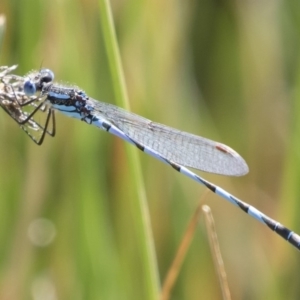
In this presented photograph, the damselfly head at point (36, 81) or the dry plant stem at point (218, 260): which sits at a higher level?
the damselfly head at point (36, 81)

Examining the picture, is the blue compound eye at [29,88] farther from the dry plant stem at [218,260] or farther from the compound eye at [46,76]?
the dry plant stem at [218,260]

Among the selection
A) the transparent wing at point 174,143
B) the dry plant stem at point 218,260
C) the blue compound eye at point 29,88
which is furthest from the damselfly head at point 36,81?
the dry plant stem at point 218,260

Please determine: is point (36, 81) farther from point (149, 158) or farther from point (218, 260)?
point (218, 260)

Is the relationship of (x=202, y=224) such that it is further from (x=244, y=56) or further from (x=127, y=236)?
(x=244, y=56)

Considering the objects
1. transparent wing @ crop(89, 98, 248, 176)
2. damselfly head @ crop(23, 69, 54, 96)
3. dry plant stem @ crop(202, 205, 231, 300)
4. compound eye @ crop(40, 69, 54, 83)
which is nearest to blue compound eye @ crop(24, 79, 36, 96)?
damselfly head @ crop(23, 69, 54, 96)

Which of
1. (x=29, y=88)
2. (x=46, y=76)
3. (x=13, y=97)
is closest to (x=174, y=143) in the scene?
(x=46, y=76)

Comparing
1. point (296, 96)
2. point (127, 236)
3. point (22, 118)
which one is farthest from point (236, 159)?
point (22, 118)

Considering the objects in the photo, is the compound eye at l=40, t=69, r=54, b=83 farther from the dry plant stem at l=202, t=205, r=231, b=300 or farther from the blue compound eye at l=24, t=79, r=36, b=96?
the dry plant stem at l=202, t=205, r=231, b=300
